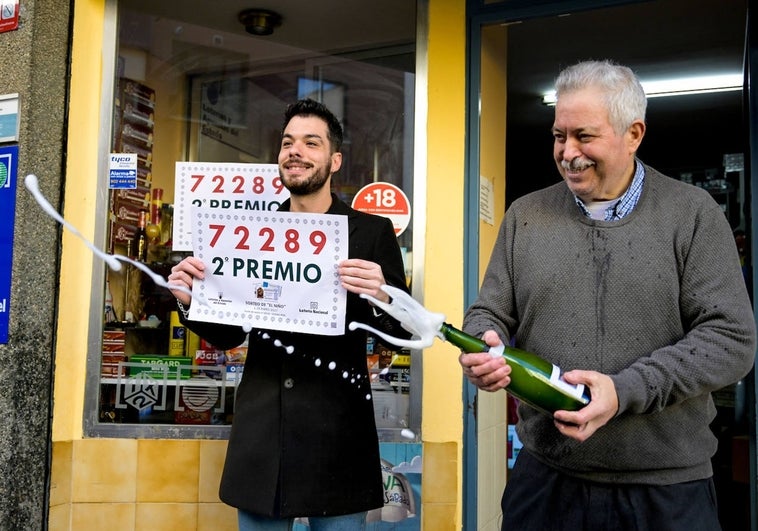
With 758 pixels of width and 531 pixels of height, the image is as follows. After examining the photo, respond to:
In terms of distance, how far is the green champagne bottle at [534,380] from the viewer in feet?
6.08

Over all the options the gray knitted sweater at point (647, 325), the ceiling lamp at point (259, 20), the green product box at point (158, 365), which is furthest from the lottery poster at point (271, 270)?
the ceiling lamp at point (259, 20)

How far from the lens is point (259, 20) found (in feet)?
14.9

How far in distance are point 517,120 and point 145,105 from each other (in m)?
3.43

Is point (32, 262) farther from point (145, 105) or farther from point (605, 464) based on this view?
point (605, 464)

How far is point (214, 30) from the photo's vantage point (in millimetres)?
4711

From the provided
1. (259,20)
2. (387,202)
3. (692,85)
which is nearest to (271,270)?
(387,202)

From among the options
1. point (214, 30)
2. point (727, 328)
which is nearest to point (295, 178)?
point (727, 328)

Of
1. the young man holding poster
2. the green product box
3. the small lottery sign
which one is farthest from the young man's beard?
the green product box

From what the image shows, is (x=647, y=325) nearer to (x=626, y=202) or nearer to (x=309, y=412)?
(x=626, y=202)

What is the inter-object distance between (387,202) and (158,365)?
4.80 feet

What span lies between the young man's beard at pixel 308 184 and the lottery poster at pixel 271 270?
226 millimetres

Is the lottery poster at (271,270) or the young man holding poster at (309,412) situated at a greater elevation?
the lottery poster at (271,270)

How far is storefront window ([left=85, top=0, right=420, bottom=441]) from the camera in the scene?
3895 millimetres

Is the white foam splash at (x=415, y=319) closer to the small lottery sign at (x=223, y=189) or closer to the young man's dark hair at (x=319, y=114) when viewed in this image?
the young man's dark hair at (x=319, y=114)
